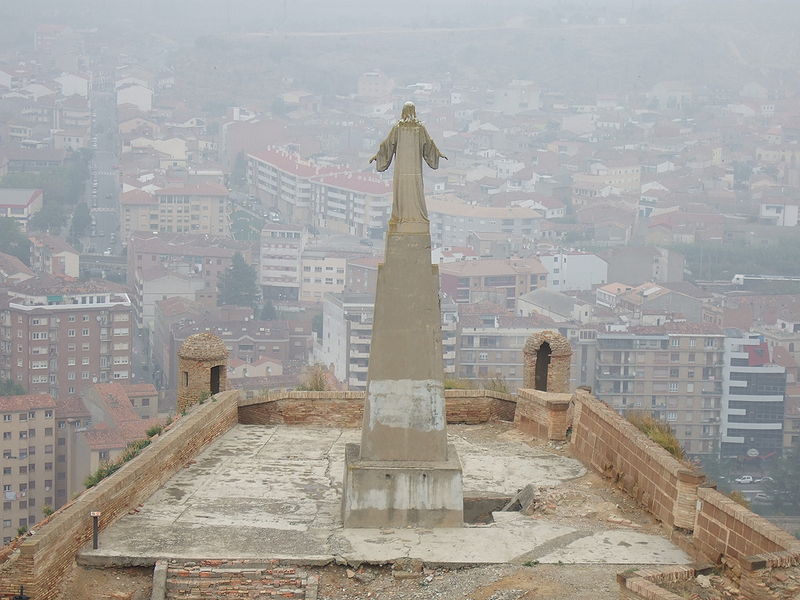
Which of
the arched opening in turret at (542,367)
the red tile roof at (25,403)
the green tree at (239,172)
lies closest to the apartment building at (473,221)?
the green tree at (239,172)

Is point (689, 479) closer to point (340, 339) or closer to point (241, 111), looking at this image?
point (340, 339)

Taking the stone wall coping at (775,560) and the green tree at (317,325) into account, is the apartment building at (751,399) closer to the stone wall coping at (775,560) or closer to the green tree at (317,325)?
the green tree at (317,325)

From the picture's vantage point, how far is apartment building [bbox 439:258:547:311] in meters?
→ 85.3

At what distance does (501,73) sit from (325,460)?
597 feet

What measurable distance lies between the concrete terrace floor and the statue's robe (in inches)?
80.6

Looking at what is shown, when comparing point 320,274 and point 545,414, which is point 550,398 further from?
point 320,274

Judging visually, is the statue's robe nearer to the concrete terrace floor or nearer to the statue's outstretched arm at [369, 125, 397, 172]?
the statue's outstretched arm at [369, 125, 397, 172]

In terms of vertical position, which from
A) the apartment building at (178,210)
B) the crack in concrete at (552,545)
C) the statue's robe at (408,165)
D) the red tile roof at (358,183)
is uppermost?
the red tile roof at (358,183)

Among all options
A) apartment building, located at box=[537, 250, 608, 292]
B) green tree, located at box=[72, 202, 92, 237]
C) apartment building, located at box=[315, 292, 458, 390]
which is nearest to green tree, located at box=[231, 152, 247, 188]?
green tree, located at box=[72, 202, 92, 237]

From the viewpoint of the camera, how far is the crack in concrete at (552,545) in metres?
9.16

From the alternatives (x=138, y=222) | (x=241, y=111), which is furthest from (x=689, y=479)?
(x=241, y=111)

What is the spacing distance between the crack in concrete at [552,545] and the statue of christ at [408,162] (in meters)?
2.21

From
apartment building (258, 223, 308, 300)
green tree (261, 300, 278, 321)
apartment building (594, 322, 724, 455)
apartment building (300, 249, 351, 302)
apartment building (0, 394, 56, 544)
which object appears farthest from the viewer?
apartment building (258, 223, 308, 300)

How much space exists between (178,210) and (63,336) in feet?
132
